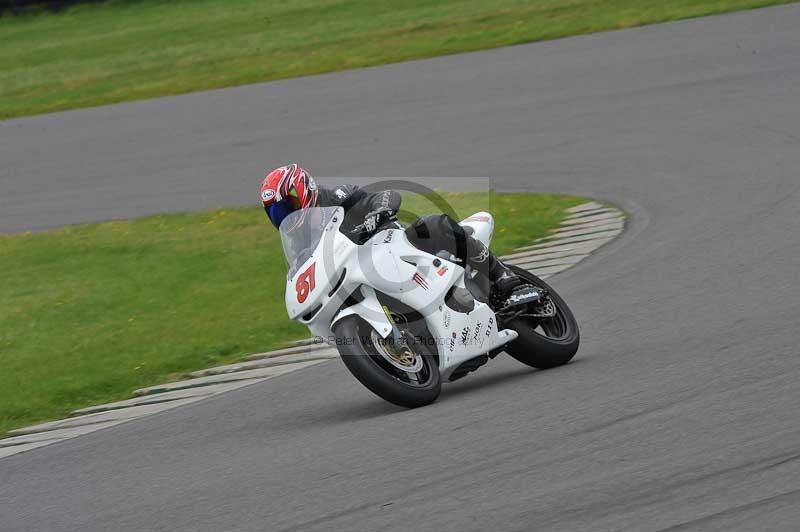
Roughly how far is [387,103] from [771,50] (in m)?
4.86

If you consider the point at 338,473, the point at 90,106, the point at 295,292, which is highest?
the point at 295,292

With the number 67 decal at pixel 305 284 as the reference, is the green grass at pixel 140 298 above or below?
below

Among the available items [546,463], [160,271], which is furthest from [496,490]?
[160,271]

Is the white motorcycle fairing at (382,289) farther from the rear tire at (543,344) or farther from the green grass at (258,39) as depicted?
the green grass at (258,39)

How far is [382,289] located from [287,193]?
2.37ft

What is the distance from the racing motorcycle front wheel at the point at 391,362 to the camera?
6.39 meters

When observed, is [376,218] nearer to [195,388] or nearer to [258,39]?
[195,388]

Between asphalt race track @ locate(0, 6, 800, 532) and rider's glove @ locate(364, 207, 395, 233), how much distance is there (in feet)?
3.22

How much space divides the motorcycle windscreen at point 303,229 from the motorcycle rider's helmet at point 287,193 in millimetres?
15

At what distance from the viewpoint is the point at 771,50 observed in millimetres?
15891

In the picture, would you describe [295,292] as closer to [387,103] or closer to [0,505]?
[0,505]

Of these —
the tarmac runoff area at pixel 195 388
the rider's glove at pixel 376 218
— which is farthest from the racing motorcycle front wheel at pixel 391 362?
the tarmac runoff area at pixel 195 388

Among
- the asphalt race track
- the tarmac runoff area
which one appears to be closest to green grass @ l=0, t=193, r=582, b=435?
the tarmac runoff area

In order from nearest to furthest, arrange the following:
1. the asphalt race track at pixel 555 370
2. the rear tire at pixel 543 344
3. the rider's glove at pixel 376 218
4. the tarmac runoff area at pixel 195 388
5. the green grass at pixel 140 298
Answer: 1. the asphalt race track at pixel 555 370
2. the rider's glove at pixel 376 218
3. the rear tire at pixel 543 344
4. the tarmac runoff area at pixel 195 388
5. the green grass at pixel 140 298
